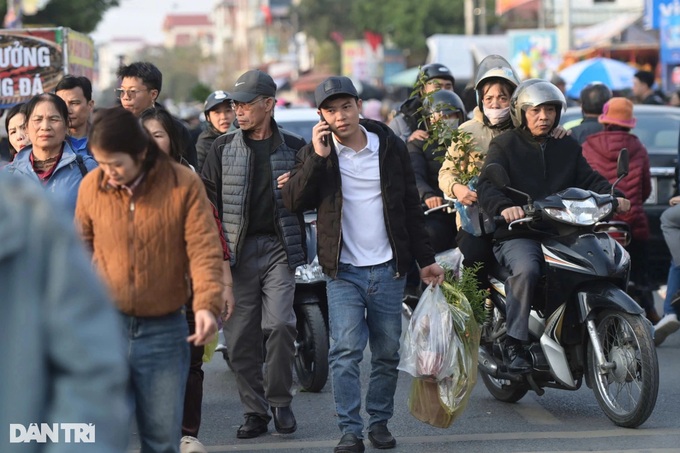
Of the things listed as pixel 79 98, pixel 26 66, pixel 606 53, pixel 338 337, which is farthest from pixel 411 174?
pixel 606 53

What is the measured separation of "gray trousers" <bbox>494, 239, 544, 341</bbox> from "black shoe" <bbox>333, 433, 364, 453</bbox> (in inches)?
42.9

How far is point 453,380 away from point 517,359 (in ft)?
1.81

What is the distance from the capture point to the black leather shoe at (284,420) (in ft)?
22.6

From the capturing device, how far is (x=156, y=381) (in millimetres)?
4398

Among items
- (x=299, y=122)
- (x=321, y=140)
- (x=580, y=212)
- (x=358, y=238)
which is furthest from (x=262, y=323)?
(x=299, y=122)

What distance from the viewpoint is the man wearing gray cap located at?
6.81 metres

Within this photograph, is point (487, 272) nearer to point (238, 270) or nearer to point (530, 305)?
point (530, 305)

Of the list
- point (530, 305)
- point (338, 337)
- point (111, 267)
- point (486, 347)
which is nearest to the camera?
point (111, 267)

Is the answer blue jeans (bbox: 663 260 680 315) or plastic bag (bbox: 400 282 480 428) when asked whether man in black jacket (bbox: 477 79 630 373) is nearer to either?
plastic bag (bbox: 400 282 480 428)

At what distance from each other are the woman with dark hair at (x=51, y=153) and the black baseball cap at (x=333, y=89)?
1.25 metres

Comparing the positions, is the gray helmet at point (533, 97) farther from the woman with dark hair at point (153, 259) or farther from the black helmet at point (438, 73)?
the black helmet at point (438, 73)

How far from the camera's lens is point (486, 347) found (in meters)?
7.28

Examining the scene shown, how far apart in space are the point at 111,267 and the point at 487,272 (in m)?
3.18

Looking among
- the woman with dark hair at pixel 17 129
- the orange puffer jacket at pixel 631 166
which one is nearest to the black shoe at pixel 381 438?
the woman with dark hair at pixel 17 129
